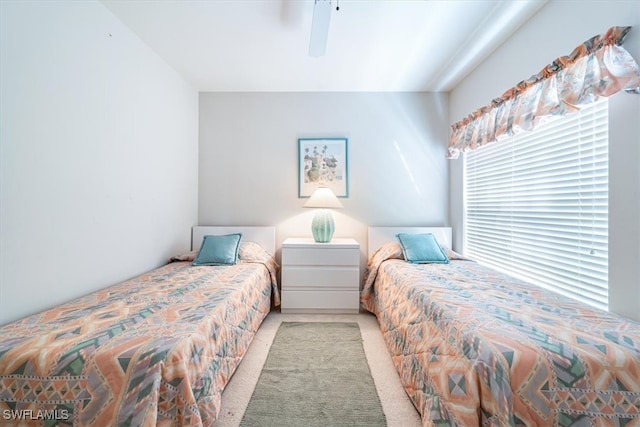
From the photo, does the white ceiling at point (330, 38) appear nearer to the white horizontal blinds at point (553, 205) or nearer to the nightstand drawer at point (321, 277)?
the white horizontal blinds at point (553, 205)

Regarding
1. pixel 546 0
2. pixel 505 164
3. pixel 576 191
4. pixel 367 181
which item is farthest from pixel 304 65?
pixel 576 191

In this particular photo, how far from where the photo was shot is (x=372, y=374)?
66.7 inches

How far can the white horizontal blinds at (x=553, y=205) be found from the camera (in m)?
1.43

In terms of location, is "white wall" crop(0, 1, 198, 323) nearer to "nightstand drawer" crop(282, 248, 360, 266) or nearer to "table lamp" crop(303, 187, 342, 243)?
"nightstand drawer" crop(282, 248, 360, 266)

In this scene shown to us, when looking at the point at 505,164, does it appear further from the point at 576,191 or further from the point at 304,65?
the point at 304,65

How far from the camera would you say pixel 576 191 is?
1547mm

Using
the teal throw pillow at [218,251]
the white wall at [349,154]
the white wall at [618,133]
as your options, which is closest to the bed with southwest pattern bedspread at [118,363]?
the teal throw pillow at [218,251]

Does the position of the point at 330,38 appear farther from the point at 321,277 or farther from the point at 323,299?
the point at 323,299

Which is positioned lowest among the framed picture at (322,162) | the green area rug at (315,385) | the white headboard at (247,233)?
the green area rug at (315,385)

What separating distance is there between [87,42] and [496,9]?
264cm

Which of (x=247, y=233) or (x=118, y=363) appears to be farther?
(x=247, y=233)

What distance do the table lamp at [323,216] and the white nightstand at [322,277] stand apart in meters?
0.18

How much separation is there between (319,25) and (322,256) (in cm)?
185

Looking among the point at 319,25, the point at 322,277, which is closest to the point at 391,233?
the point at 322,277
